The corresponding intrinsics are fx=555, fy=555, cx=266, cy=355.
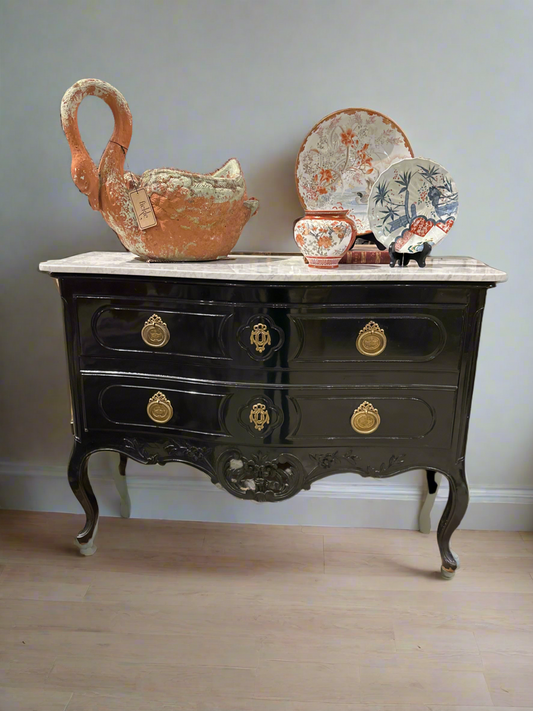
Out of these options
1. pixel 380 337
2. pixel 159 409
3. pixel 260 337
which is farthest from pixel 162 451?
pixel 380 337

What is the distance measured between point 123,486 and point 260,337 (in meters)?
0.91

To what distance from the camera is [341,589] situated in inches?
65.9

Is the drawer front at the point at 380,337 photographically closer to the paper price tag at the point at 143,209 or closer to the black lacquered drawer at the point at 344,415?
the black lacquered drawer at the point at 344,415

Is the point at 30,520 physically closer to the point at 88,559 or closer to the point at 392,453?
the point at 88,559

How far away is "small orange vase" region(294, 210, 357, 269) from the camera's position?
4.59ft

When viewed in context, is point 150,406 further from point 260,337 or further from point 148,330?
point 260,337

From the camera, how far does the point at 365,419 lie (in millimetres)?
1479

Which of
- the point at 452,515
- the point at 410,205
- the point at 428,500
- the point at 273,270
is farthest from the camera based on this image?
the point at 428,500

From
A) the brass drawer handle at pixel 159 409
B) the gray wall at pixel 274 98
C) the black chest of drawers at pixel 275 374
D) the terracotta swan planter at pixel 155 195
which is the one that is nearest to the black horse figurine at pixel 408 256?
A: the black chest of drawers at pixel 275 374

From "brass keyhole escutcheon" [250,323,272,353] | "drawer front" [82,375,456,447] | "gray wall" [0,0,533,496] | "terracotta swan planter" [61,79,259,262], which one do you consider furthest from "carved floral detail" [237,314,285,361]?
"gray wall" [0,0,533,496]

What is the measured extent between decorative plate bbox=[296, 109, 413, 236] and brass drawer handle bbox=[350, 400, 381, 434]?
52 cm

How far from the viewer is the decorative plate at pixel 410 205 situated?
1.50 m

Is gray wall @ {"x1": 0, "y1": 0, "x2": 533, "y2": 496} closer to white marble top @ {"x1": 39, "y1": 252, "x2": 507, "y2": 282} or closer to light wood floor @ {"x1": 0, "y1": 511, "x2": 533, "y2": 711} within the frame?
white marble top @ {"x1": 39, "y1": 252, "x2": 507, "y2": 282}

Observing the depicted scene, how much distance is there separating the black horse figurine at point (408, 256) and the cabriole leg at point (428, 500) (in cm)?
75
